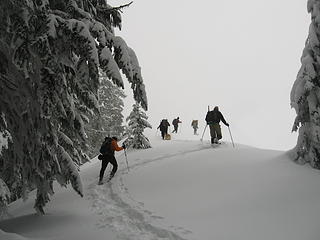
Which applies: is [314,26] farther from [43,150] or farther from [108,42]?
[43,150]

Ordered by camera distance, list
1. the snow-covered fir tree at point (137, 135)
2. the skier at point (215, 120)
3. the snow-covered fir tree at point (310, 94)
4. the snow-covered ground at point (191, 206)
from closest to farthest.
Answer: the snow-covered ground at point (191, 206) → the snow-covered fir tree at point (310, 94) → the skier at point (215, 120) → the snow-covered fir tree at point (137, 135)

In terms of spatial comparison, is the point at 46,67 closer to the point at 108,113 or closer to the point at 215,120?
the point at 215,120

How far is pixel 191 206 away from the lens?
8.40m

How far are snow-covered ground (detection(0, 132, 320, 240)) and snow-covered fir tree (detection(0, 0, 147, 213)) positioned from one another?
4.42 ft

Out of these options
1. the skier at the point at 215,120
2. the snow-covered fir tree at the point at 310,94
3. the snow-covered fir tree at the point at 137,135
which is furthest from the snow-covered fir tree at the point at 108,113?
the snow-covered fir tree at the point at 310,94

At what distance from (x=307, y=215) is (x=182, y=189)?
3.68 meters

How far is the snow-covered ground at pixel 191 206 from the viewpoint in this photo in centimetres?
681

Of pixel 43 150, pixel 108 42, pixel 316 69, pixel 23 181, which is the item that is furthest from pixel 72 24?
pixel 316 69

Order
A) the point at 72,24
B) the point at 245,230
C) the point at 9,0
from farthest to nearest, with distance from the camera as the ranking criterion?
the point at 245,230 < the point at 9,0 < the point at 72,24

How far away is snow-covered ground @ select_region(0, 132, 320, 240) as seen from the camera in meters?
6.81

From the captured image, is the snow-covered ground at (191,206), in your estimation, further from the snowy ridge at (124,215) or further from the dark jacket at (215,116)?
the dark jacket at (215,116)

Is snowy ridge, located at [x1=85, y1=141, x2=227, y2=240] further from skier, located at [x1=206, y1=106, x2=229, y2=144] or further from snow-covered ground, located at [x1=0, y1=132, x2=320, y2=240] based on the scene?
skier, located at [x1=206, y1=106, x2=229, y2=144]

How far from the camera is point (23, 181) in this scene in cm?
739

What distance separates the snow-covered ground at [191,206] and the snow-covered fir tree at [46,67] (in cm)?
135
